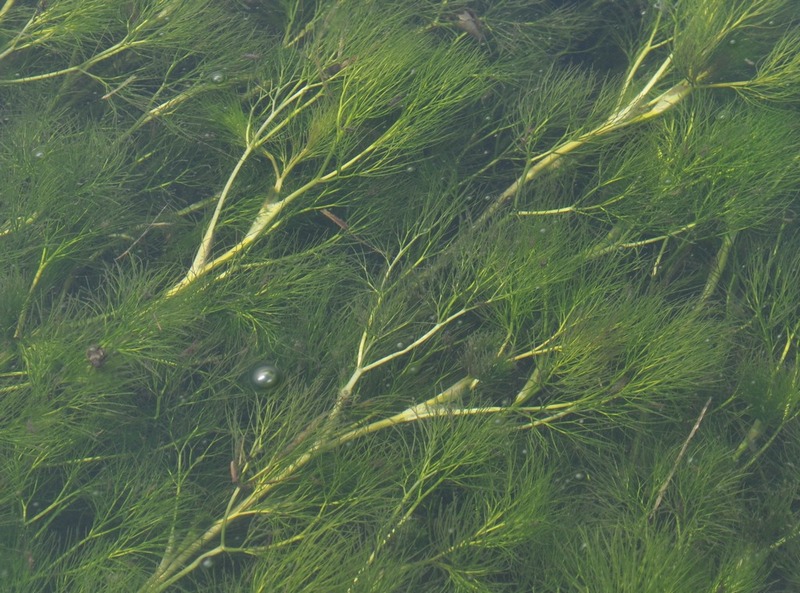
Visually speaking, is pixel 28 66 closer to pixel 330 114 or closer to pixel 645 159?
pixel 330 114

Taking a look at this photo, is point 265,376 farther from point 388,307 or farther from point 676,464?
point 676,464

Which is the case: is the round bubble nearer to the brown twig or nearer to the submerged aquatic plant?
the submerged aquatic plant

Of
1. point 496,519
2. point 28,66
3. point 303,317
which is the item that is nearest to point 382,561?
point 496,519

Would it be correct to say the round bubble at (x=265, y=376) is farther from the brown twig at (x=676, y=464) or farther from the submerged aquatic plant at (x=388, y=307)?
the brown twig at (x=676, y=464)

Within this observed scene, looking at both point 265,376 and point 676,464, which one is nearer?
point 676,464

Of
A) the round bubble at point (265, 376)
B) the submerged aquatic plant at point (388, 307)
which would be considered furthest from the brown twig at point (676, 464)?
the round bubble at point (265, 376)

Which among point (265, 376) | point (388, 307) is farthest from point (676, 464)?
point (265, 376)

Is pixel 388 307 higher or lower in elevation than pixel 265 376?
higher

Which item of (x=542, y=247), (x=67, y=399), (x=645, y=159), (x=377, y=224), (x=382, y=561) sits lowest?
(x=382, y=561)
